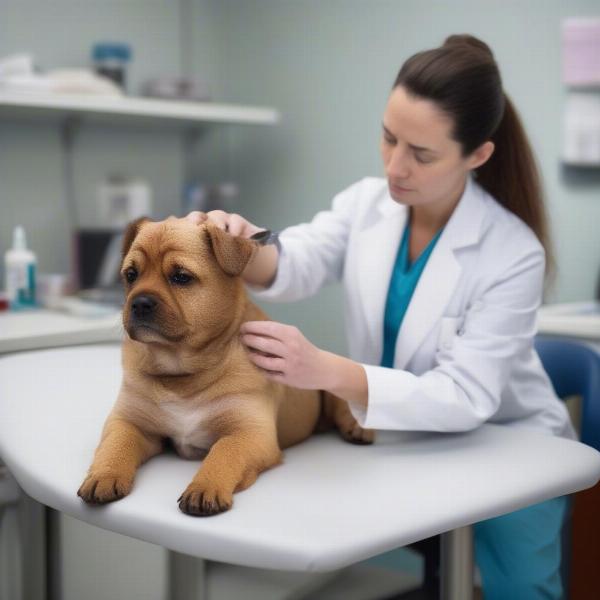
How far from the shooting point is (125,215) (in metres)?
2.78

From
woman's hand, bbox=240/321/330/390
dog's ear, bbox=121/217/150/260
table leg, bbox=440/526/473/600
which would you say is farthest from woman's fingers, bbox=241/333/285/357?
table leg, bbox=440/526/473/600

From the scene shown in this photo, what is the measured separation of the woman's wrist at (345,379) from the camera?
3.39 feet

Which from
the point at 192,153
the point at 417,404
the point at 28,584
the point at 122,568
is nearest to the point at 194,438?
the point at 417,404

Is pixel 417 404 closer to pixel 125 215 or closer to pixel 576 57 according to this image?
pixel 576 57

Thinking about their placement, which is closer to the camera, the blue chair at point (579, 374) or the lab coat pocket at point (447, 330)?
the lab coat pocket at point (447, 330)

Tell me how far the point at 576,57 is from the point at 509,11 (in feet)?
0.78

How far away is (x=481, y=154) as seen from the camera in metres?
1.33

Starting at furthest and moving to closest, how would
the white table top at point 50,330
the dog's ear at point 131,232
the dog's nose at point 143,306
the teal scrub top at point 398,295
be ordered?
the white table top at point 50,330 < the teal scrub top at point 398,295 < the dog's ear at point 131,232 < the dog's nose at point 143,306

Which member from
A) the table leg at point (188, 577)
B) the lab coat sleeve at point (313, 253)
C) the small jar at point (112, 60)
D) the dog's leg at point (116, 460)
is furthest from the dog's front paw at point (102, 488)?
the small jar at point (112, 60)

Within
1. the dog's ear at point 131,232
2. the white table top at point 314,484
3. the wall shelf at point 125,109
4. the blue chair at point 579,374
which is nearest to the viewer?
the white table top at point 314,484

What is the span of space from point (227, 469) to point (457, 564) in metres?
0.36

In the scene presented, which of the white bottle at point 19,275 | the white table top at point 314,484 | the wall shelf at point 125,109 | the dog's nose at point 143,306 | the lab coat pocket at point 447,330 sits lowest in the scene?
the white bottle at point 19,275

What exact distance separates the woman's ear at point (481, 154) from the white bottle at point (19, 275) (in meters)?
1.43

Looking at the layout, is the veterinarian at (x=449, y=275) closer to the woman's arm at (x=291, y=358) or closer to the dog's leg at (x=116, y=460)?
the woman's arm at (x=291, y=358)
